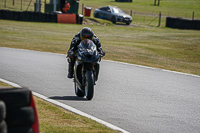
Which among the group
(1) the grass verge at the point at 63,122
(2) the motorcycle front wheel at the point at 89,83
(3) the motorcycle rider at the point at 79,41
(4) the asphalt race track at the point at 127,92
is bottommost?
(4) the asphalt race track at the point at 127,92

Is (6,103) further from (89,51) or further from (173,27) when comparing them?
(173,27)

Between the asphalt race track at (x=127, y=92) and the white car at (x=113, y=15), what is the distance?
2576 centimetres

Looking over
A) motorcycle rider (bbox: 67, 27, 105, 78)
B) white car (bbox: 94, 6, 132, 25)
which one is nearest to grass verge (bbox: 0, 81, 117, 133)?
motorcycle rider (bbox: 67, 27, 105, 78)

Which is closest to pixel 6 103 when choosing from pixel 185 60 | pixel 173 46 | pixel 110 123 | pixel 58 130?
pixel 58 130

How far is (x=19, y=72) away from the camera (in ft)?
38.4

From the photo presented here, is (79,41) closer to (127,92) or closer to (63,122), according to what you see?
(127,92)

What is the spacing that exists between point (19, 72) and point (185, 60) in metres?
9.59

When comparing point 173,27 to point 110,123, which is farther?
point 173,27

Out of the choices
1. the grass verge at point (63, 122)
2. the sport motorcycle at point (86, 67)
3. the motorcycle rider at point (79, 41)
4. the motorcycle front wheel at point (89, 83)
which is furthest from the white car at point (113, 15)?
the grass verge at point (63, 122)

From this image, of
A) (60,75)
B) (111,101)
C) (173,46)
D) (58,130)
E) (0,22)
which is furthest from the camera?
(0,22)

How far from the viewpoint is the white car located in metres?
40.2

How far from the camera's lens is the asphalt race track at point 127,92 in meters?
6.82

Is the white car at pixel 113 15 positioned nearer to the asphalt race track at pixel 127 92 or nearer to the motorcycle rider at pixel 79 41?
the asphalt race track at pixel 127 92

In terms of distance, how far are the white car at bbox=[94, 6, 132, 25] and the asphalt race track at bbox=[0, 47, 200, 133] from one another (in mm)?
25764
